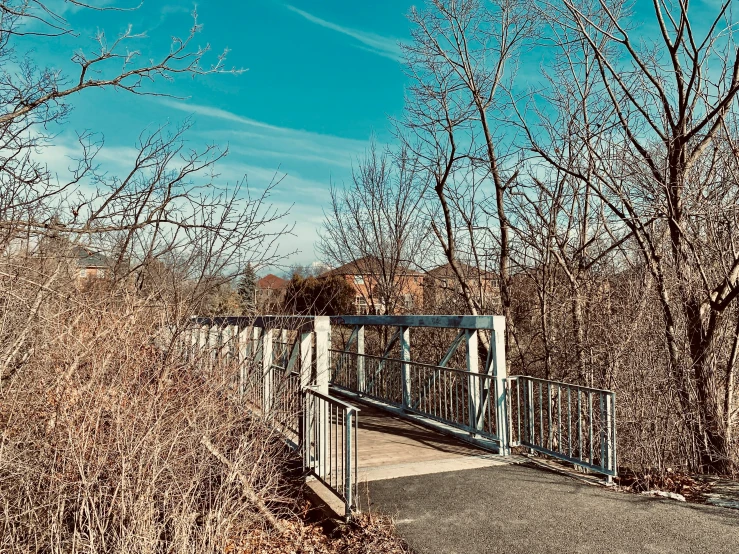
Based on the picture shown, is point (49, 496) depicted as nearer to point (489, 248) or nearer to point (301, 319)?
point (301, 319)

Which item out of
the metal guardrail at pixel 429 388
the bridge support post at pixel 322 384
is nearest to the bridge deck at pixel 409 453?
the metal guardrail at pixel 429 388

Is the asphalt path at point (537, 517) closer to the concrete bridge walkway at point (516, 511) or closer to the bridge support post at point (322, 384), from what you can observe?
the concrete bridge walkway at point (516, 511)

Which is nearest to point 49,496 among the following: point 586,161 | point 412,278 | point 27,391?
point 27,391

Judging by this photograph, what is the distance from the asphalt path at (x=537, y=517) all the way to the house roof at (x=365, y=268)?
13064mm

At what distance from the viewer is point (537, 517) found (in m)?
4.70

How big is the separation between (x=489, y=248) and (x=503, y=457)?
6467 mm

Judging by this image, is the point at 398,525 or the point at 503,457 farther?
the point at 503,457

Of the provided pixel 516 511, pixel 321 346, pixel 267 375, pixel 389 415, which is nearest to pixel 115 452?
pixel 321 346

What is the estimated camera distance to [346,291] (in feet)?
91.2

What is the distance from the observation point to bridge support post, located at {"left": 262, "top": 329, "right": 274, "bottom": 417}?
6883 mm

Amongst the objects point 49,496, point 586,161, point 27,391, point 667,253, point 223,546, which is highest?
point 586,161

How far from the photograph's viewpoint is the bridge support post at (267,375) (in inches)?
271

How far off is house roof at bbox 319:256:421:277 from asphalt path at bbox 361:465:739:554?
514 inches

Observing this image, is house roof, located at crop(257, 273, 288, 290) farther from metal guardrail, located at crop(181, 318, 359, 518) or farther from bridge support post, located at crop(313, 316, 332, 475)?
bridge support post, located at crop(313, 316, 332, 475)
